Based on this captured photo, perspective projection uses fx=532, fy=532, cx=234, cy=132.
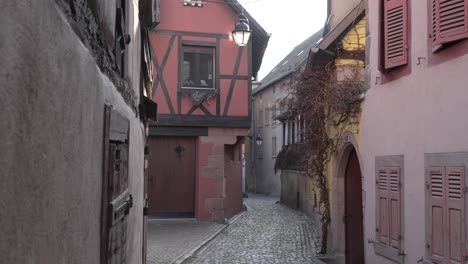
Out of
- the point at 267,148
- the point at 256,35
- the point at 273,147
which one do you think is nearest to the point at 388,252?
the point at 256,35

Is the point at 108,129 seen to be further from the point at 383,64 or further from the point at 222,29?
the point at 222,29

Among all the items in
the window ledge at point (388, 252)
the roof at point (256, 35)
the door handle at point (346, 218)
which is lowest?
the window ledge at point (388, 252)

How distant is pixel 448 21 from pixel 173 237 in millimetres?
9147

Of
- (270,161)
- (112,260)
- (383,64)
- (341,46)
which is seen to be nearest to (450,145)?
(383,64)

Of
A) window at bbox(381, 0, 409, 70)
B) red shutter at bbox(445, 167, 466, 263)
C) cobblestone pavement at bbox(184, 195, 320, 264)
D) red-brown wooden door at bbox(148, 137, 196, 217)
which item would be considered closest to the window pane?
red-brown wooden door at bbox(148, 137, 196, 217)

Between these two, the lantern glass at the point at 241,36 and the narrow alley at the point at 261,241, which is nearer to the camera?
the narrow alley at the point at 261,241

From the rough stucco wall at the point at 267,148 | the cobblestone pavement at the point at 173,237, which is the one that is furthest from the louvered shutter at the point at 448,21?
the rough stucco wall at the point at 267,148

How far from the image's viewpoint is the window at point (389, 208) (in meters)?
7.19

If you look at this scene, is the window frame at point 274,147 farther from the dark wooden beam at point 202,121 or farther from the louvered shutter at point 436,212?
the louvered shutter at point 436,212

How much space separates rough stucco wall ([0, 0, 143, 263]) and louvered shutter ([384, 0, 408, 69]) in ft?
18.5

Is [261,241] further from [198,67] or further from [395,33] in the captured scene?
[395,33]

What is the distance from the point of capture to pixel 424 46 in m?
6.39

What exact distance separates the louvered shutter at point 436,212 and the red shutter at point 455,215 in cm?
12

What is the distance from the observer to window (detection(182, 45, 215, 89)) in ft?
51.3
